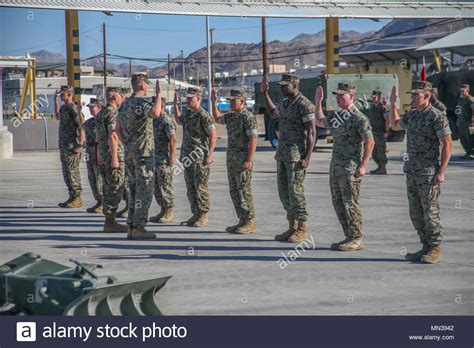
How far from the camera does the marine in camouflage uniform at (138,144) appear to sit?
11.6 meters

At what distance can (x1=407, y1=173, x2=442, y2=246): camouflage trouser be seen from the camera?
990cm

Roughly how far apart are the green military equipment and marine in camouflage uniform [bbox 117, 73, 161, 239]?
14.3 ft

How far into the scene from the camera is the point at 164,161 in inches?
544

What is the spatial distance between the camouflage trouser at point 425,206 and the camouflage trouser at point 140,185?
3338 millimetres

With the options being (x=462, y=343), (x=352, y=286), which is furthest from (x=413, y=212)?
(x=462, y=343)

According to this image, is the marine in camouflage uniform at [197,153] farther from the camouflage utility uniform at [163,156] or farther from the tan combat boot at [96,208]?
the tan combat boot at [96,208]

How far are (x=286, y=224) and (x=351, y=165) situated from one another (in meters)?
2.69

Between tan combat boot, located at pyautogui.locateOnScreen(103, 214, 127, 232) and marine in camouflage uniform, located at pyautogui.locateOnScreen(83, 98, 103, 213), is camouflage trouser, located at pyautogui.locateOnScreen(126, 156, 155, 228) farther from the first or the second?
marine in camouflage uniform, located at pyautogui.locateOnScreen(83, 98, 103, 213)

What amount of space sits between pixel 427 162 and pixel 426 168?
6 cm

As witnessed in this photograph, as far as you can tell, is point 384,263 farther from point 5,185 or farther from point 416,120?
point 5,185

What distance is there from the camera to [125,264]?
10.1 m

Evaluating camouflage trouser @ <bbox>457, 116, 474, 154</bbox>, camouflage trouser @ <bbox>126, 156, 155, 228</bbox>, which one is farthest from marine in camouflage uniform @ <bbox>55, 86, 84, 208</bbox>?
camouflage trouser @ <bbox>457, 116, 474, 154</bbox>

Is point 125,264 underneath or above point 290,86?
underneath

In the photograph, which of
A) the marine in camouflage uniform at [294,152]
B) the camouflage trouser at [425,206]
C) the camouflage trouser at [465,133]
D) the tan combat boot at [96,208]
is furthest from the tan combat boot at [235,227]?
the camouflage trouser at [465,133]
